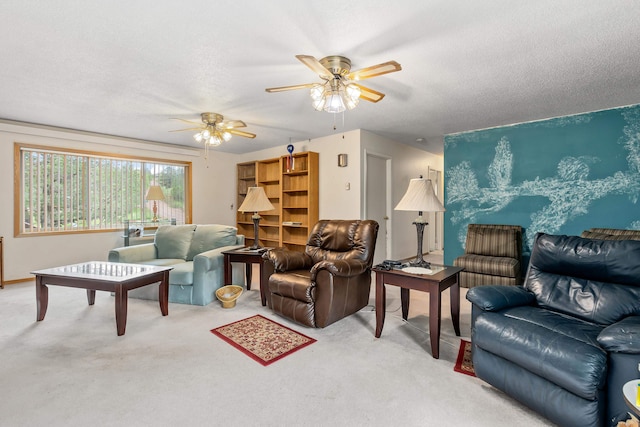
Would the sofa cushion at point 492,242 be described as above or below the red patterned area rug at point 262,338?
above

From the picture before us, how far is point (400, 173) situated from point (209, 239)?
362 centimetres

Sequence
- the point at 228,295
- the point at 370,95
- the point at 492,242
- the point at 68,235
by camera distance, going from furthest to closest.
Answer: the point at 68,235 < the point at 492,242 < the point at 228,295 < the point at 370,95

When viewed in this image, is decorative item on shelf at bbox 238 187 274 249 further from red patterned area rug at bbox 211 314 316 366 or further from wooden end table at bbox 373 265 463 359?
wooden end table at bbox 373 265 463 359

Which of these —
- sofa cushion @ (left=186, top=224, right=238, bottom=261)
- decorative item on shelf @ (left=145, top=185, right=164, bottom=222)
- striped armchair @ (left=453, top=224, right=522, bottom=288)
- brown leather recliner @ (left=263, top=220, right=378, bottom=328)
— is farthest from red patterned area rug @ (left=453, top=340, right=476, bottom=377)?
decorative item on shelf @ (left=145, top=185, right=164, bottom=222)

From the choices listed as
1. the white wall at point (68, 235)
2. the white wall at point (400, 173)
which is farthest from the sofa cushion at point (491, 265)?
the white wall at point (68, 235)

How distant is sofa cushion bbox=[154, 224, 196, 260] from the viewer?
3.97m

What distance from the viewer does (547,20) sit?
6.34ft

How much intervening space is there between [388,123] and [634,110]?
2.80 metres

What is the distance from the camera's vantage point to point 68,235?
4656mm

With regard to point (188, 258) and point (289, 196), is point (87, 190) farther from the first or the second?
point (289, 196)

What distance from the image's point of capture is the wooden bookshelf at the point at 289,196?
522 cm

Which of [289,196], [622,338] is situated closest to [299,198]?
[289,196]

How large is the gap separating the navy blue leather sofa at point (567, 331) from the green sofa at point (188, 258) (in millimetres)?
2676

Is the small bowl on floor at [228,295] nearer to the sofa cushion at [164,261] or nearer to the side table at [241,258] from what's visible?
the side table at [241,258]
